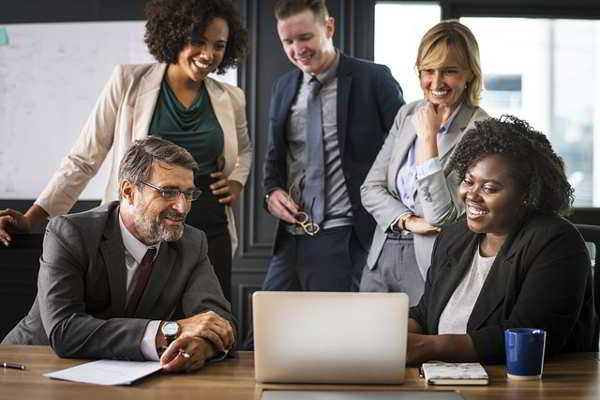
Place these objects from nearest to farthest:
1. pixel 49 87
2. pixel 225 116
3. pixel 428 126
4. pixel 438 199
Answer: pixel 438 199 → pixel 428 126 → pixel 225 116 → pixel 49 87

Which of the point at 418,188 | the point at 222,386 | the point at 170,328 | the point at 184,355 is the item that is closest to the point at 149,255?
the point at 170,328

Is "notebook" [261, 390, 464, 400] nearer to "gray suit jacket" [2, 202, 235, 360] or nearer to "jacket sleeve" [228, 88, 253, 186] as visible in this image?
"gray suit jacket" [2, 202, 235, 360]

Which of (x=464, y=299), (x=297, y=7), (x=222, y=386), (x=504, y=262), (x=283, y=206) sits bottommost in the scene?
(x=222, y=386)

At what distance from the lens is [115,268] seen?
7.57 ft

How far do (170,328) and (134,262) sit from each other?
0.42 m

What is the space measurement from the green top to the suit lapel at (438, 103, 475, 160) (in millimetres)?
897

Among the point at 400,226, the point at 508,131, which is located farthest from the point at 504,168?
the point at 400,226

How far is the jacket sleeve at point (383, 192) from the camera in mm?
3068

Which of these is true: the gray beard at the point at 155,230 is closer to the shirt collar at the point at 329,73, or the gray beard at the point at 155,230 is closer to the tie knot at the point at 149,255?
the tie knot at the point at 149,255

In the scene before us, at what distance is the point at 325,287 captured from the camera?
3.51 meters

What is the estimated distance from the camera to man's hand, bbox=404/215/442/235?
292cm

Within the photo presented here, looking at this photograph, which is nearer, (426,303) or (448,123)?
(426,303)

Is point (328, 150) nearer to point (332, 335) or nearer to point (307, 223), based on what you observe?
point (307, 223)

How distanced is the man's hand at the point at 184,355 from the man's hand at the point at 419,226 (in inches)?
47.0
